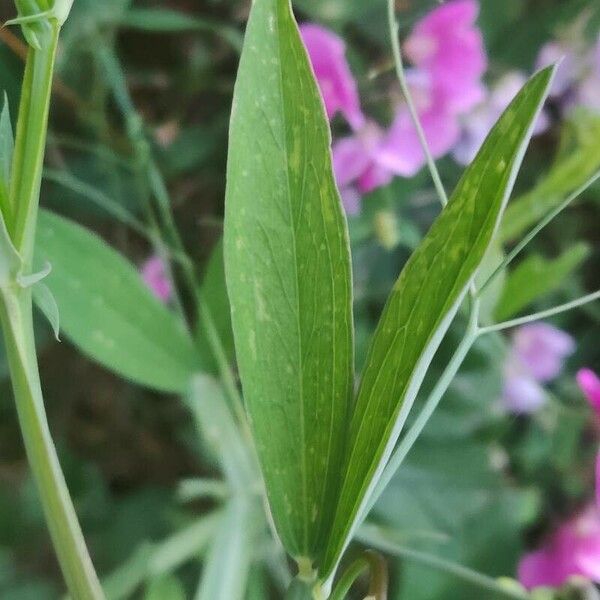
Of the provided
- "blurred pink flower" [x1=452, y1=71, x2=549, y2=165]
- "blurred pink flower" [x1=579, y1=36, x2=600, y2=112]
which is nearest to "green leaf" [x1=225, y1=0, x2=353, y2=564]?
"blurred pink flower" [x1=452, y1=71, x2=549, y2=165]

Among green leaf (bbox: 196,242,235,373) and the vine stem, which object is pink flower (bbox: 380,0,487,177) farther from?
the vine stem

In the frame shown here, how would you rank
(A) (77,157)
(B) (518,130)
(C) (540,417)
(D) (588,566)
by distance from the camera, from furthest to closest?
(C) (540,417), (A) (77,157), (D) (588,566), (B) (518,130)

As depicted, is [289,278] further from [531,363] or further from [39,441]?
[531,363]

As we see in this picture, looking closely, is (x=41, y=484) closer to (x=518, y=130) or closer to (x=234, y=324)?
(x=234, y=324)

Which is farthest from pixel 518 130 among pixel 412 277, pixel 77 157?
pixel 77 157

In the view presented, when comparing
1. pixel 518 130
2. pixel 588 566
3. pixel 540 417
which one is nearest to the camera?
pixel 518 130

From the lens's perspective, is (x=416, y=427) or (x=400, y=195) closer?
(x=416, y=427)

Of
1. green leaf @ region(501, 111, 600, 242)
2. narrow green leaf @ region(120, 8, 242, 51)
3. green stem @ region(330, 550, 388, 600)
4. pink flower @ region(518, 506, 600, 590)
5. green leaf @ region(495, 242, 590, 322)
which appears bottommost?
pink flower @ region(518, 506, 600, 590)

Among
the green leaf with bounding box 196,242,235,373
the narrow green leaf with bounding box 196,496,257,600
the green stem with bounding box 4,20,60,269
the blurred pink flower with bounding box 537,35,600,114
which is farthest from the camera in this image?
Result: the blurred pink flower with bounding box 537,35,600,114
